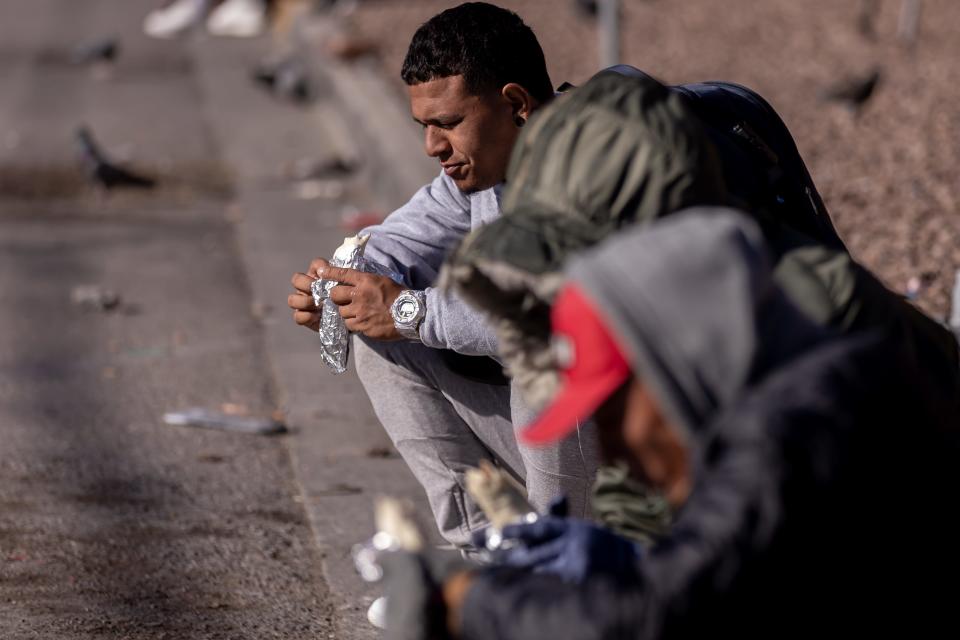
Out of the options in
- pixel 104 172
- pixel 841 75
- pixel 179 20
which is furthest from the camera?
pixel 179 20

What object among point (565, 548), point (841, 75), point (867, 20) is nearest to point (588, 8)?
point (867, 20)

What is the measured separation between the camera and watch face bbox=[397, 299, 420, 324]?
3.49 meters

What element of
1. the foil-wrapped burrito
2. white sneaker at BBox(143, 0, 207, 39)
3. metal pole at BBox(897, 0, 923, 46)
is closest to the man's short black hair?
the foil-wrapped burrito

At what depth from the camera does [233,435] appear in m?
5.29

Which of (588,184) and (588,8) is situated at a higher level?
(588,184)

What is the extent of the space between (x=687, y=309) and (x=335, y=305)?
1820 millimetres

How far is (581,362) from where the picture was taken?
80.9 inches

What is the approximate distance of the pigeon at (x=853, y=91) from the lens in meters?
9.56

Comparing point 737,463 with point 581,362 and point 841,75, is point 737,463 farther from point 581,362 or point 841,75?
point 841,75

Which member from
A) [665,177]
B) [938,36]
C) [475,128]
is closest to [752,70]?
[938,36]

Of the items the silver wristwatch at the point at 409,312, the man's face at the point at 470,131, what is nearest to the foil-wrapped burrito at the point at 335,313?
the silver wristwatch at the point at 409,312

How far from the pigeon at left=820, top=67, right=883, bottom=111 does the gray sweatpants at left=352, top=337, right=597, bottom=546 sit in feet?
21.0

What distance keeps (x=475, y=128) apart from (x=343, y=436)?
5.92 ft

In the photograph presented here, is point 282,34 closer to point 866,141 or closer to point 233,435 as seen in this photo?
point 866,141
